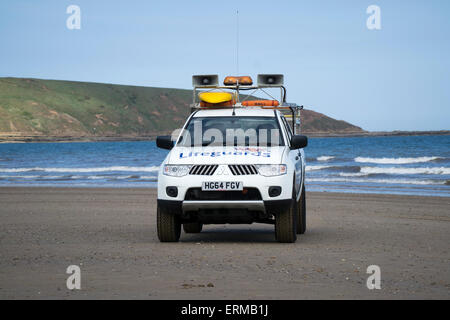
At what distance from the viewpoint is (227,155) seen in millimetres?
10227

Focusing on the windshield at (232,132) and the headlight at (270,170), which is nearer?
the headlight at (270,170)

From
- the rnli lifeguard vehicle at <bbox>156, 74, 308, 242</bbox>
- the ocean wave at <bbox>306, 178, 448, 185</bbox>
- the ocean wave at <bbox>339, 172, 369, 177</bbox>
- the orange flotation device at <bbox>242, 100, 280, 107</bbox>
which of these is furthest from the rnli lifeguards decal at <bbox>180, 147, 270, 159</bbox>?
the ocean wave at <bbox>339, 172, 369, 177</bbox>

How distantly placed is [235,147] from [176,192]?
1176 mm

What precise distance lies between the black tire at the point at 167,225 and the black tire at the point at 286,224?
4.69 ft

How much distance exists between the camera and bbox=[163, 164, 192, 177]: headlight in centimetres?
1012

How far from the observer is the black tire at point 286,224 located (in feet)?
33.8

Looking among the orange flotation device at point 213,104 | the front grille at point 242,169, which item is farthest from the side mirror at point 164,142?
the orange flotation device at point 213,104

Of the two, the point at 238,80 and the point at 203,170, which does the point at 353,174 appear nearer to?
the point at 238,80

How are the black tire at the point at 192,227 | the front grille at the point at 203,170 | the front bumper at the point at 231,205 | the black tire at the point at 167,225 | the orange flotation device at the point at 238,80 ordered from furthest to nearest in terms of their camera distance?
the orange flotation device at the point at 238,80 → the black tire at the point at 192,227 → the black tire at the point at 167,225 → the front grille at the point at 203,170 → the front bumper at the point at 231,205

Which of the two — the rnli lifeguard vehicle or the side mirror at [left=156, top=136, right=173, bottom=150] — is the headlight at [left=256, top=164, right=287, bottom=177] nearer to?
the rnli lifeguard vehicle

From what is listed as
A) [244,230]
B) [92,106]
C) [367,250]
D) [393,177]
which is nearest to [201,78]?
[244,230]

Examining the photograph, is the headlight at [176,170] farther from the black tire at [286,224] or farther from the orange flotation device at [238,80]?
the orange flotation device at [238,80]

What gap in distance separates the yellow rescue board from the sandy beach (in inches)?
86.6
